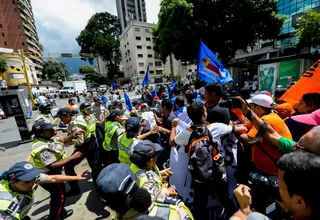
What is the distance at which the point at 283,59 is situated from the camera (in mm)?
10281

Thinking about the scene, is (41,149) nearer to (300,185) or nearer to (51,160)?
(51,160)

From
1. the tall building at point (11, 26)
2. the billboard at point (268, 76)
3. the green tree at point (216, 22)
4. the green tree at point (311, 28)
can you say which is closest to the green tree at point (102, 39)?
the tall building at point (11, 26)

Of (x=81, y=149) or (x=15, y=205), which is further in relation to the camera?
(x=81, y=149)

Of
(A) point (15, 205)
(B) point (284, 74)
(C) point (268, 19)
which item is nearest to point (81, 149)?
(A) point (15, 205)

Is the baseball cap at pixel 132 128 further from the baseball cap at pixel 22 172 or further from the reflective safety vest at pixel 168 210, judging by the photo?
the reflective safety vest at pixel 168 210

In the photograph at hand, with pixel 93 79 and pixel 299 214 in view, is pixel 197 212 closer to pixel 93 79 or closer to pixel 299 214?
pixel 299 214

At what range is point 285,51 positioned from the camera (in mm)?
20516

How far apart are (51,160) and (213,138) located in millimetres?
2280

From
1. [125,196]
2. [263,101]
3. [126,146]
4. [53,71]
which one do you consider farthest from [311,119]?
[53,71]

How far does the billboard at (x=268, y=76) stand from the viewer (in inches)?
420

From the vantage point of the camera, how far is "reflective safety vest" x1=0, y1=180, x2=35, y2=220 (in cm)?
160

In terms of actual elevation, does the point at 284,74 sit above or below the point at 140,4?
below

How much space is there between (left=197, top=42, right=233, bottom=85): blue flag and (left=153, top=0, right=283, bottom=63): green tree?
12.2m

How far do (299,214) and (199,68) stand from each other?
4.06m
